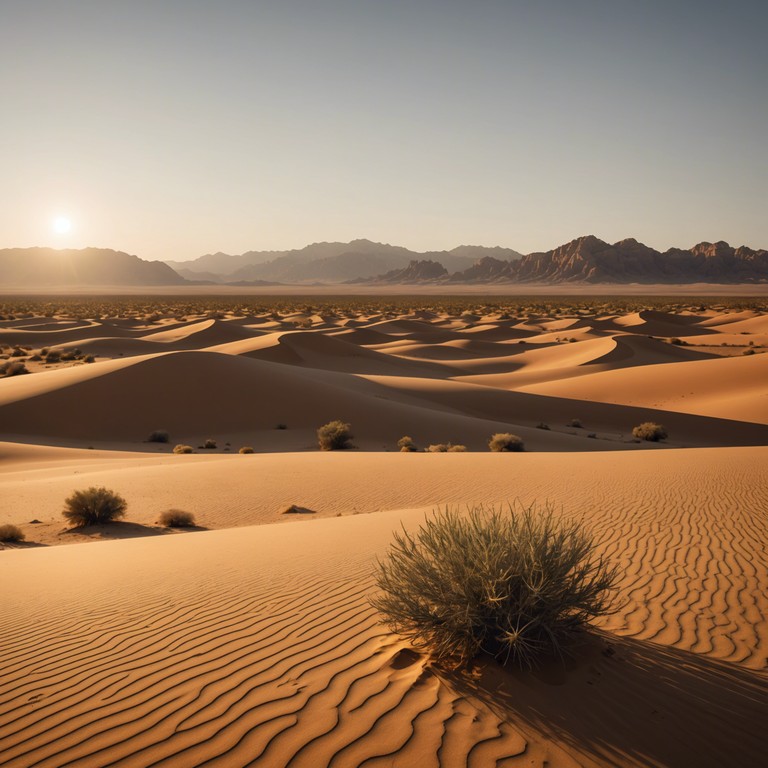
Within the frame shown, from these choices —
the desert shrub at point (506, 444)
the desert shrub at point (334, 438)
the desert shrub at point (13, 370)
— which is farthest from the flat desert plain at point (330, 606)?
the desert shrub at point (13, 370)

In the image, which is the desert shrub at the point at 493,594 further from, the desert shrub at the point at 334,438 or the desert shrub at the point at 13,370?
the desert shrub at the point at 13,370

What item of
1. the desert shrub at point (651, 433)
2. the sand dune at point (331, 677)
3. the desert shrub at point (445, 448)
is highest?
the sand dune at point (331, 677)

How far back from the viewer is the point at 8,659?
477 centimetres

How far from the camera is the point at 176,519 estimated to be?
1092 centimetres

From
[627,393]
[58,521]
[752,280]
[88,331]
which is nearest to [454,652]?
[58,521]

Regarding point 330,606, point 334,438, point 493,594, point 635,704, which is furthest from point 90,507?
point 635,704

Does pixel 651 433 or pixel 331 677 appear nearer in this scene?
pixel 331 677

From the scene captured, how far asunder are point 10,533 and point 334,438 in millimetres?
10216

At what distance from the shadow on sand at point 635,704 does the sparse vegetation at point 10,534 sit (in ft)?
27.3

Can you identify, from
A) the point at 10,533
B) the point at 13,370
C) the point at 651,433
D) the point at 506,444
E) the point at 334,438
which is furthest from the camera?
the point at 13,370

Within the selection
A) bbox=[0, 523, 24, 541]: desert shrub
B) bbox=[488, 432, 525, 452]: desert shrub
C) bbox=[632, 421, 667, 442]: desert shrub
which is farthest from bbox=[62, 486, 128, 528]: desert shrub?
bbox=[632, 421, 667, 442]: desert shrub

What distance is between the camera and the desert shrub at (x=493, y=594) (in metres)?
4.30

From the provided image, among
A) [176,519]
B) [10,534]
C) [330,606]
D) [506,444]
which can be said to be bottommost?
[506,444]

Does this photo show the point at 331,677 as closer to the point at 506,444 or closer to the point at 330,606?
the point at 330,606
